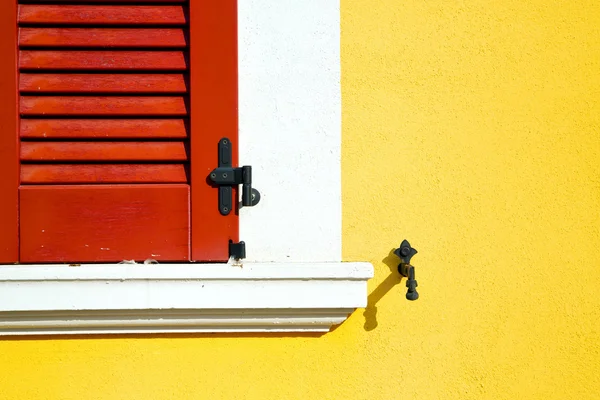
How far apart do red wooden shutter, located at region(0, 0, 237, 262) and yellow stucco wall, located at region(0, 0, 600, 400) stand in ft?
1.20

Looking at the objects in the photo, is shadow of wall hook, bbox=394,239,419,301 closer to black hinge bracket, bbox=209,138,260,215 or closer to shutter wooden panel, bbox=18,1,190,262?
black hinge bracket, bbox=209,138,260,215

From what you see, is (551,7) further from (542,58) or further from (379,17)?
(379,17)

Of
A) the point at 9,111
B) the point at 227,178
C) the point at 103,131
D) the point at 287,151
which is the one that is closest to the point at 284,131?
the point at 287,151

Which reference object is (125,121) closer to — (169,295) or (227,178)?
(227,178)

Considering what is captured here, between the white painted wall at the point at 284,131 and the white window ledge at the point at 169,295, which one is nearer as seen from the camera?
the white window ledge at the point at 169,295

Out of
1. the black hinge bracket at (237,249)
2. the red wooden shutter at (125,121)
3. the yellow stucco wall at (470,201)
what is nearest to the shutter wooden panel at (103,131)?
the red wooden shutter at (125,121)

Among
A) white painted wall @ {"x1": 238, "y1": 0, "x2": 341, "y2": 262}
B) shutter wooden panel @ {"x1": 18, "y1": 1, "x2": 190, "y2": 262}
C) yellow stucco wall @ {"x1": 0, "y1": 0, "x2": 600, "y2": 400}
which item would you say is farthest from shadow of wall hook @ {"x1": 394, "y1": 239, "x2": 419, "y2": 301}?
shutter wooden panel @ {"x1": 18, "y1": 1, "x2": 190, "y2": 262}

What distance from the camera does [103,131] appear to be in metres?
1.52

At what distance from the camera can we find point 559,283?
1.63m

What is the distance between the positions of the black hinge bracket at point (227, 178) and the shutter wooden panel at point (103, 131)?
0.08m

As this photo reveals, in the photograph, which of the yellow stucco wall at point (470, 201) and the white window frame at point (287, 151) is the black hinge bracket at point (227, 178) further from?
the yellow stucco wall at point (470, 201)

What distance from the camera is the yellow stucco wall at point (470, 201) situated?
162 centimetres

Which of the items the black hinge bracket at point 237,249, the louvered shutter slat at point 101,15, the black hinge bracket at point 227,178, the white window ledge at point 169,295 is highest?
the louvered shutter slat at point 101,15

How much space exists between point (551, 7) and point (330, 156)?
729mm
